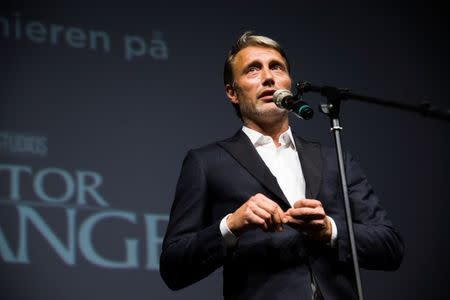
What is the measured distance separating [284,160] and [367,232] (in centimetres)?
36

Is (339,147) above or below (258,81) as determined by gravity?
below

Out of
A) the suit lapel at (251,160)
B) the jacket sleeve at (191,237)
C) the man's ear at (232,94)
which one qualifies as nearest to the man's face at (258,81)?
the man's ear at (232,94)

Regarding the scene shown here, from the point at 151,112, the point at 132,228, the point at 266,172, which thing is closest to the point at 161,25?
the point at 151,112

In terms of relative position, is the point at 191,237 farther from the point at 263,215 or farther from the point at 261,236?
the point at 263,215

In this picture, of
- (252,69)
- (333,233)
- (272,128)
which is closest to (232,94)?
(252,69)

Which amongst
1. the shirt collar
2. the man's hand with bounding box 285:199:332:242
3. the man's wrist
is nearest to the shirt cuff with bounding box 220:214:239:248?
the man's wrist

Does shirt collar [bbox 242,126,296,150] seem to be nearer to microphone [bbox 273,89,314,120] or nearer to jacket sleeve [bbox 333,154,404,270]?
jacket sleeve [bbox 333,154,404,270]

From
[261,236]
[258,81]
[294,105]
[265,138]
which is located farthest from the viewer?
[258,81]

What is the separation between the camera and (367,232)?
202 centimetres

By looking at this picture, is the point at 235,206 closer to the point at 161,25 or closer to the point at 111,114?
the point at 111,114

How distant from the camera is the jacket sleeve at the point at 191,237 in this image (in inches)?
77.3

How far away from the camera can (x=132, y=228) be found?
332 cm

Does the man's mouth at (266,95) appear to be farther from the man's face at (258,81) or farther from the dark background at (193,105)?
the dark background at (193,105)

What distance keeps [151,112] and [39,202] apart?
724 millimetres
